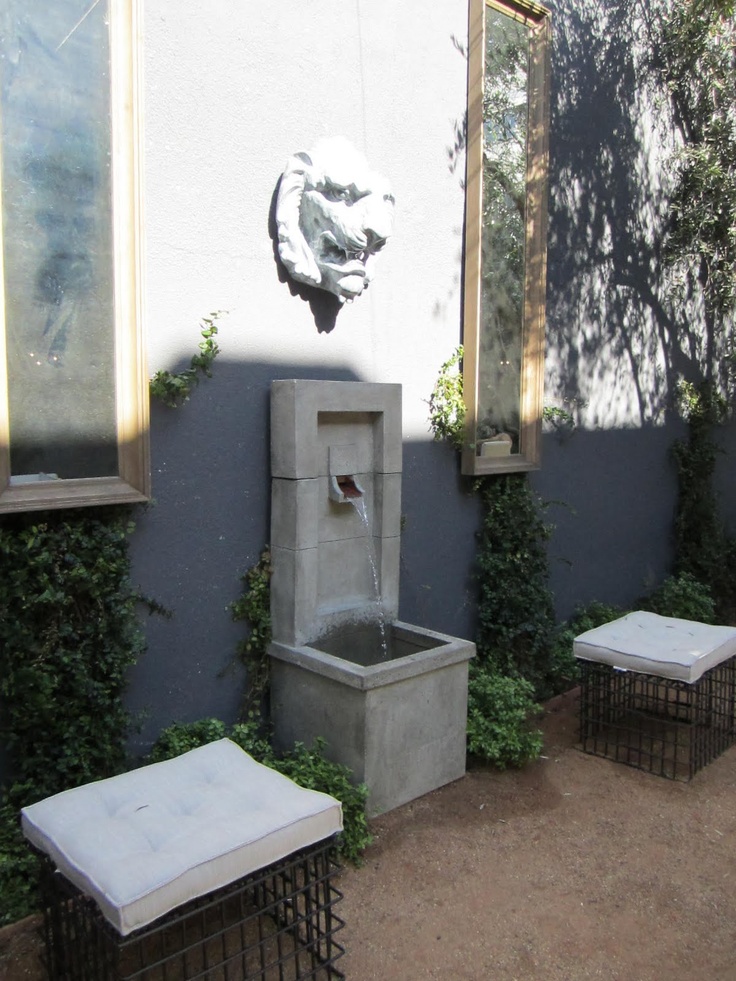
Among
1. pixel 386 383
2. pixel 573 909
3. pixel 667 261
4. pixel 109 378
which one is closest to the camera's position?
pixel 573 909

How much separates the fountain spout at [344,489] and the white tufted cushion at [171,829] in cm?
170

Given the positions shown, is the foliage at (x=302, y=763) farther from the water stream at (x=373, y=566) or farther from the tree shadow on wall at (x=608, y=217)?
the tree shadow on wall at (x=608, y=217)

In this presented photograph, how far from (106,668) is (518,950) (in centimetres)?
196

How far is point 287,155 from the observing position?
A: 4176 mm

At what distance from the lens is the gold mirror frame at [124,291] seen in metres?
3.46

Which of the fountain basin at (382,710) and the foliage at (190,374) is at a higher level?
the foliage at (190,374)

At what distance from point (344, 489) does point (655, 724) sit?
245 cm

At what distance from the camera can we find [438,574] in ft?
17.3

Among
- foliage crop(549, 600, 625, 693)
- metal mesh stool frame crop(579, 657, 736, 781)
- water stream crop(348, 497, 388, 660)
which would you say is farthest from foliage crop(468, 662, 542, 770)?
foliage crop(549, 600, 625, 693)

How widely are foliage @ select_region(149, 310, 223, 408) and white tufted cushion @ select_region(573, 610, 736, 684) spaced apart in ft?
8.59

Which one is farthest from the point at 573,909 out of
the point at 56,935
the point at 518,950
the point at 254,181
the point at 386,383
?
the point at 254,181

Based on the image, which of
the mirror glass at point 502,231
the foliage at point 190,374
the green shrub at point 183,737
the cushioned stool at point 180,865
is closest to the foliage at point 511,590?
the mirror glass at point 502,231

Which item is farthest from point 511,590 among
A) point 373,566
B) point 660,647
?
point 373,566

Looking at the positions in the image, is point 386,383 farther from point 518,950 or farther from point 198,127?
point 518,950
